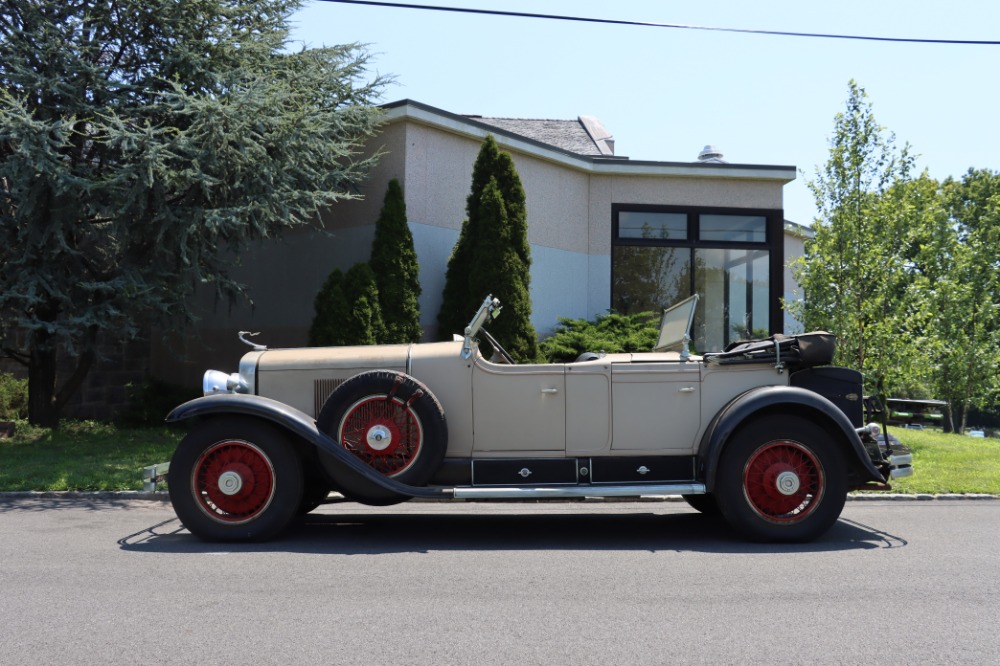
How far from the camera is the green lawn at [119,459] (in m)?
9.33

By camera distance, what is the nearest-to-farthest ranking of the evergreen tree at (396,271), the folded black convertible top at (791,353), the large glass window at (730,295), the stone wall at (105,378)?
the folded black convertible top at (791,353), the evergreen tree at (396,271), the stone wall at (105,378), the large glass window at (730,295)

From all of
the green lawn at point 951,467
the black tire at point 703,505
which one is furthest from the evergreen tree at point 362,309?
the green lawn at point 951,467

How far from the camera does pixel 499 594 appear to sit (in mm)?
4992

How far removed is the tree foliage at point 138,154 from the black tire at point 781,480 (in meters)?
7.50

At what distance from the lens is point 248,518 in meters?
6.40

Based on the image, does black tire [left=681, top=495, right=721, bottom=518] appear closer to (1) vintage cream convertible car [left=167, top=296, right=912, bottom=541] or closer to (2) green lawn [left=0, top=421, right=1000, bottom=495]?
(1) vintage cream convertible car [left=167, top=296, right=912, bottom=541]

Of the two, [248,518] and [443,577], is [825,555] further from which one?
[248,518]

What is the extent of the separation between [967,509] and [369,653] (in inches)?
261

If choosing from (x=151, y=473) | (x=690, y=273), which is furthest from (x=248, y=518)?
(x=690, y=273)

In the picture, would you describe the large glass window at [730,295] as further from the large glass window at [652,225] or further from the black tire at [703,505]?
the black tire at [703,505]

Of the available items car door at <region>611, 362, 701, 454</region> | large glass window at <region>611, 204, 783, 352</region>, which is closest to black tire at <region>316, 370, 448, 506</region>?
car door at <region>611, 362, 701, 454</region>

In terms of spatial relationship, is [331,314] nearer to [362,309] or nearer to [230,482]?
[362,309]

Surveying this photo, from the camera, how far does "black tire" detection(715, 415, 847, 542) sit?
6434mm

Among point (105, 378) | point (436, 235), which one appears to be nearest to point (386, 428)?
point (436, 235)
